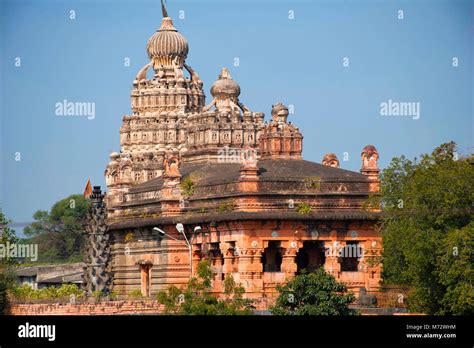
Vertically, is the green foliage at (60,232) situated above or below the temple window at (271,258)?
above

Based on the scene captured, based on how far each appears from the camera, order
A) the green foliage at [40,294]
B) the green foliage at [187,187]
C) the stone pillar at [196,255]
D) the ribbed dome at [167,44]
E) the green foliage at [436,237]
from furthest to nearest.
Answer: the ribbed dome at [167,44]
the green foliage at [187,187]
the green foliage at [40,294]
the stone pillar at [196,255]
the green foliage at [436,237]

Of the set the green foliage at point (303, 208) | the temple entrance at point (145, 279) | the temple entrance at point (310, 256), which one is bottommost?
the temple entrance at point (145, 279)

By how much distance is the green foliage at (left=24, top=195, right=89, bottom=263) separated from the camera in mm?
147125

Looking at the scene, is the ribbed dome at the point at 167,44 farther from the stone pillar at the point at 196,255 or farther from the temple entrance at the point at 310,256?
the temple entrance at the point at 310,256

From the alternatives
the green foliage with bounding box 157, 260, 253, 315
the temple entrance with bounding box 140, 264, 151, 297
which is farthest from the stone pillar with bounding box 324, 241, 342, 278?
the temple entrance with bounding box 140, 264, 151, 297

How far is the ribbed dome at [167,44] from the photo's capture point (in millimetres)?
135750

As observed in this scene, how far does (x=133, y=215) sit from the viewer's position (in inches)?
3669

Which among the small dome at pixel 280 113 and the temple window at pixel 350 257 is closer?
the temple window at pixel 350 257

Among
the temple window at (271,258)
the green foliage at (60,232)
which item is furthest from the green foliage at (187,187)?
→ the green foliage at (60,232)

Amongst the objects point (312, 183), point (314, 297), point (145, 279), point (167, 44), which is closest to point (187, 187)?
point (145, 279)

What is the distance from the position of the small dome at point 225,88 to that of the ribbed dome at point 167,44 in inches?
1083

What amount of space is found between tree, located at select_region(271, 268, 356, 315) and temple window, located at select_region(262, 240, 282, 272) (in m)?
8.15
